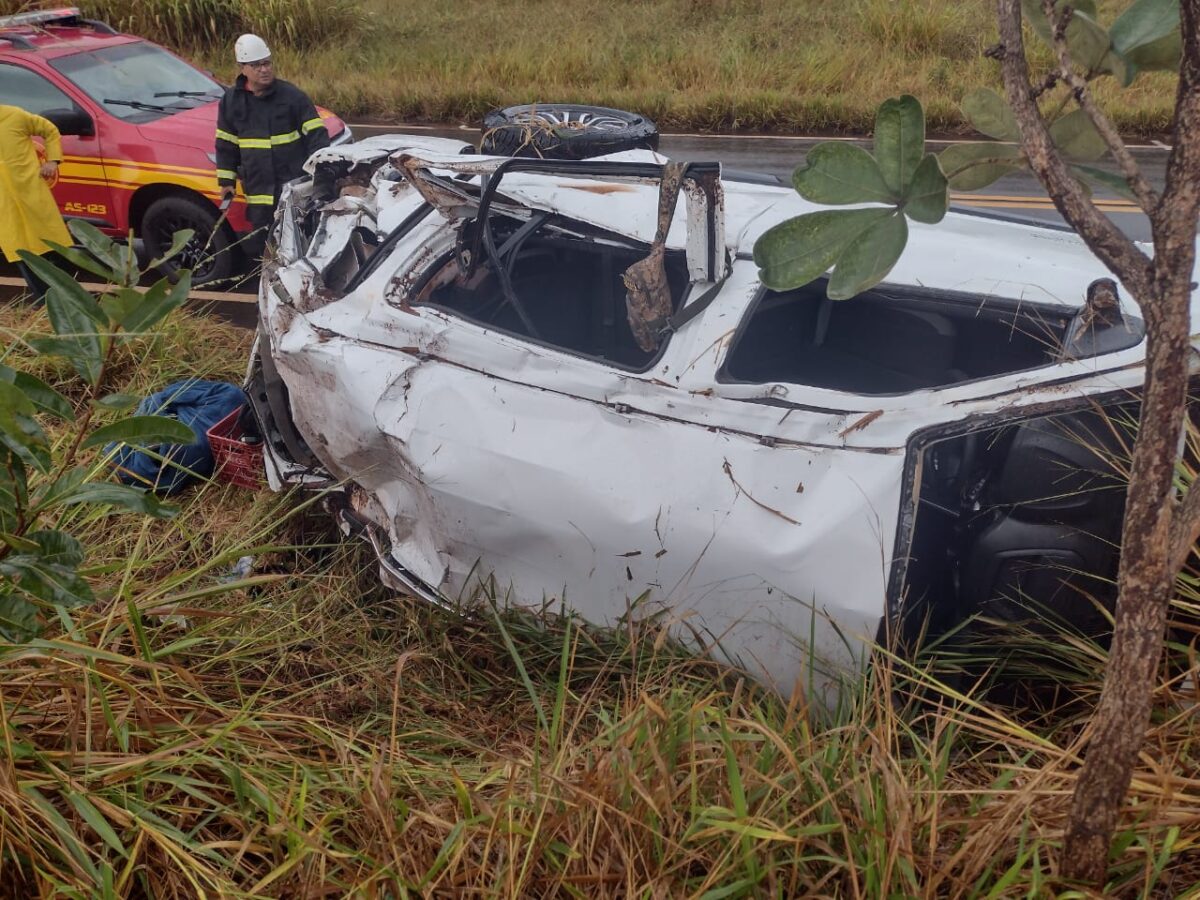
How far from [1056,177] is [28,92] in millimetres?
6538

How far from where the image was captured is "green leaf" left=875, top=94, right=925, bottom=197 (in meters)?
1.45

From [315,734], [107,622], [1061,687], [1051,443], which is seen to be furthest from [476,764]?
[1051,443]

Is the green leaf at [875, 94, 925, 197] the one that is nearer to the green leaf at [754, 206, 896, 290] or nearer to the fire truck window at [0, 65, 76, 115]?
the green leaf at [754, 206, 896, 290]

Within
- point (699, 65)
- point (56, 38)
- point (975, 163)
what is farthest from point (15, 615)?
point (699, 65)

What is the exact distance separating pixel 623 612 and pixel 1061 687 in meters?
1.14

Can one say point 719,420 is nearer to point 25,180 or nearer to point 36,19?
point 25,180

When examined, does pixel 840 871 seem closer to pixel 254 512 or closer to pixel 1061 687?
pixel 1061 687

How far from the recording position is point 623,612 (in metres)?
2.76

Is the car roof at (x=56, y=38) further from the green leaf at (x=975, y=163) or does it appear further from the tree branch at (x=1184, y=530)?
the tree branch at (x=1184, y=530)

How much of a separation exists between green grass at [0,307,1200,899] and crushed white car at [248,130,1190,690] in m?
0.23

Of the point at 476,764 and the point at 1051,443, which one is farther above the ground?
the point at 1051,443

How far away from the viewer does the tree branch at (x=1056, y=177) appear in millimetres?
1406

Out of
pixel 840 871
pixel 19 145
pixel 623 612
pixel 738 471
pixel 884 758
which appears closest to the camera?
pixel 840 871

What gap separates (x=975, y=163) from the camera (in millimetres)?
1543
